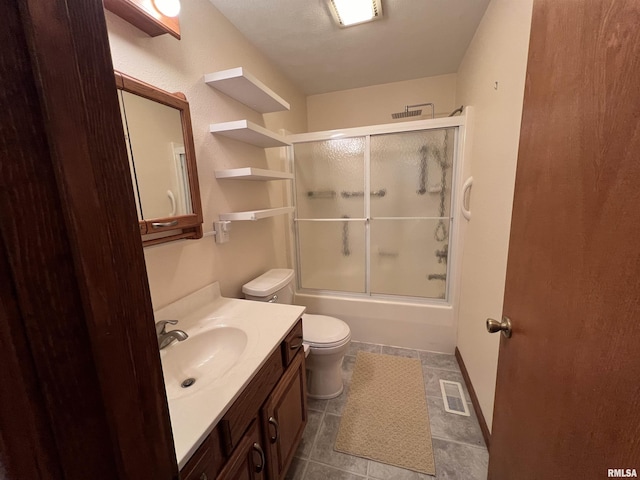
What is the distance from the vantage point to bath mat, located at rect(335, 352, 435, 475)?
4.52 ft

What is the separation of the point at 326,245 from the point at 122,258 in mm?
2341

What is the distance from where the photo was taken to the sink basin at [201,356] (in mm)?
965

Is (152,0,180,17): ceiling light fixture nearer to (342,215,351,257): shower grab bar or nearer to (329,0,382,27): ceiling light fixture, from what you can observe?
Result: (329,0,382,27): ceiling light fixture

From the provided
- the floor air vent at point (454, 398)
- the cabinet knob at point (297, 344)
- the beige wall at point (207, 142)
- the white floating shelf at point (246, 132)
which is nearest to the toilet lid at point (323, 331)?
the cabinet knob at point (297, 344)

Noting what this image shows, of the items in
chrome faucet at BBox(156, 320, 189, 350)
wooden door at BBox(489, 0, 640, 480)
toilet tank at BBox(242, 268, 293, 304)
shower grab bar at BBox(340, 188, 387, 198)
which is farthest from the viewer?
shower grab bar at BBox(340, 188, 387, 198)

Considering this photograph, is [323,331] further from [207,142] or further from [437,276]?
[207,142]

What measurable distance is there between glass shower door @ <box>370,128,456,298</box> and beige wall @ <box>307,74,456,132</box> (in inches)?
→ 21.4

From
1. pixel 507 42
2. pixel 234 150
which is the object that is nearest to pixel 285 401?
pixel 234 150

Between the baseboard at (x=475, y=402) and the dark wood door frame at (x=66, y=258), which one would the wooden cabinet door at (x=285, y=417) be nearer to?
the dark wood door frame at (x=66, y=258)

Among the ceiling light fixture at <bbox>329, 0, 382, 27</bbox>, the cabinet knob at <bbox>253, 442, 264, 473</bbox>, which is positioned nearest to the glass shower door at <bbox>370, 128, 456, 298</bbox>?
the ceiling light fixture at <bbox>329, 0, 382, 27</bbox>

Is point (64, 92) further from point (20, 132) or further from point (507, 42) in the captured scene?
point (507, 42)

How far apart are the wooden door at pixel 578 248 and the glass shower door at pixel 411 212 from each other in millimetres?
1536

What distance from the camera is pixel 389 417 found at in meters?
1.59

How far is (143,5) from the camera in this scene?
993mm
